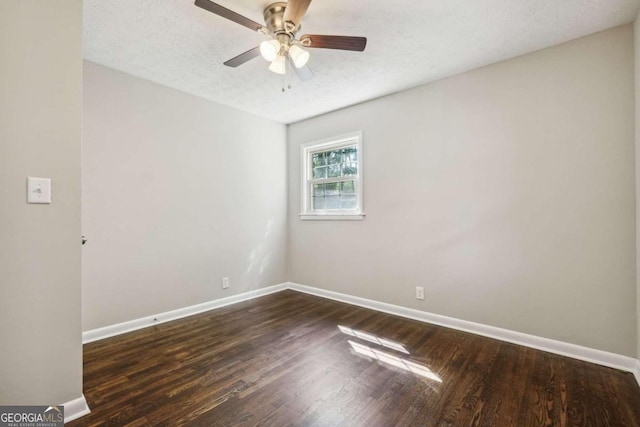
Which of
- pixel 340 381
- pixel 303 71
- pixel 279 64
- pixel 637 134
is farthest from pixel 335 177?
pixel 637 134

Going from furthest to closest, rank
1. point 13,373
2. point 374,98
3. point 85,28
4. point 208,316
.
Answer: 1. point 374,98
2. point 208,316
3. point 85,28
4. point 13,373

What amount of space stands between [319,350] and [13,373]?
5.93 feet

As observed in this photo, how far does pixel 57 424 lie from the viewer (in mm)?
1430

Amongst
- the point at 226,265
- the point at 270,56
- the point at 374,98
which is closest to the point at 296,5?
the point at 270,56

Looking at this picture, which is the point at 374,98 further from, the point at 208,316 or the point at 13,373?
the point at 13,373

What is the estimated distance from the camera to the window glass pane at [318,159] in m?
4.06

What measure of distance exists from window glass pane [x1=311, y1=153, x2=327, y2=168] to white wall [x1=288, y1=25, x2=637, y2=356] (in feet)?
2.46

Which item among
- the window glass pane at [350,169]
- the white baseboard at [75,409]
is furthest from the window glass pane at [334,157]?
the white baseboard at [75,409]

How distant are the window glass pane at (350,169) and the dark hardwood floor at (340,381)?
1885 millimetres

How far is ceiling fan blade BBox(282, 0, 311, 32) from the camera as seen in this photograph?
1530 mm

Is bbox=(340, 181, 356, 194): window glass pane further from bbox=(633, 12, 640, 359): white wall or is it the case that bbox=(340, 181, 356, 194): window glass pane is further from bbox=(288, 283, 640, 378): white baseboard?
bbox=(633, 12, 640, 359): white wall

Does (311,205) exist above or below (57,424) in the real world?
above

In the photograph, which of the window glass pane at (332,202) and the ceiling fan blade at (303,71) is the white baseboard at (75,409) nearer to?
the ceiling fan blade at (303,71)

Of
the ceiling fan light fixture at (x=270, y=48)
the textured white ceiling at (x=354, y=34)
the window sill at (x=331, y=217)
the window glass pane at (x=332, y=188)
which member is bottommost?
the window sill at (x=331, y=217)
